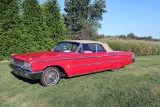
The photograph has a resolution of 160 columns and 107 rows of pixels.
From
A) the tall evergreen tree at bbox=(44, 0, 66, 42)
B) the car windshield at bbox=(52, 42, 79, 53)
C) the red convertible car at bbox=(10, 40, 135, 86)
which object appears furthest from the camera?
Answer: the tall evergreen tree at bbox=(44, 0, 66, 42)

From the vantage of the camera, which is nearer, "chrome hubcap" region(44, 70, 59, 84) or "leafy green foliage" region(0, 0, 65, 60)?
"chrome hubcap" region(44, 70, 59, 84)

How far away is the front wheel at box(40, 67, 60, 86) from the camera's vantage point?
6.06m

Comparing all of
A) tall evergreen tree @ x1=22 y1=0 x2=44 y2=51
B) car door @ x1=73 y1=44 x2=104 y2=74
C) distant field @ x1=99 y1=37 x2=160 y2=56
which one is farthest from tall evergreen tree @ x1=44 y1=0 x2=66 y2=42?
car door @ x1=73 y1=44 x2=104 y2=74

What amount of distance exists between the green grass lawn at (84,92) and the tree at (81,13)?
33.7 meters

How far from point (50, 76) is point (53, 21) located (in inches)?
319

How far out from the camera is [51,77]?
623 cm

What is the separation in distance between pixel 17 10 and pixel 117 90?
8861mm

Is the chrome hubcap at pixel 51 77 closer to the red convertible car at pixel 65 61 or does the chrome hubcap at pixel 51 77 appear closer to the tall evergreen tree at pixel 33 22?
the red convertible car at pixel 65 61

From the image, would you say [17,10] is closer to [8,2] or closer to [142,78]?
[8,2]

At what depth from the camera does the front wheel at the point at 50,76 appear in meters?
6.06

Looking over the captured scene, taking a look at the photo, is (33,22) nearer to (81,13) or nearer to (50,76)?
(50,76)

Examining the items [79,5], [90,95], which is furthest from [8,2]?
[79,5]

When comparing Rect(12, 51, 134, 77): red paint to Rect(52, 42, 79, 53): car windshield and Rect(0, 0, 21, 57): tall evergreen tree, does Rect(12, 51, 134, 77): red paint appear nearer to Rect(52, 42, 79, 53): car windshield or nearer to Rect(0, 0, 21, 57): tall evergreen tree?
Rect(52, 42, 79, 53): car windshield

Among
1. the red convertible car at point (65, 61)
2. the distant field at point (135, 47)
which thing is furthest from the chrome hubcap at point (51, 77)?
the distant field at point (135, 47)
